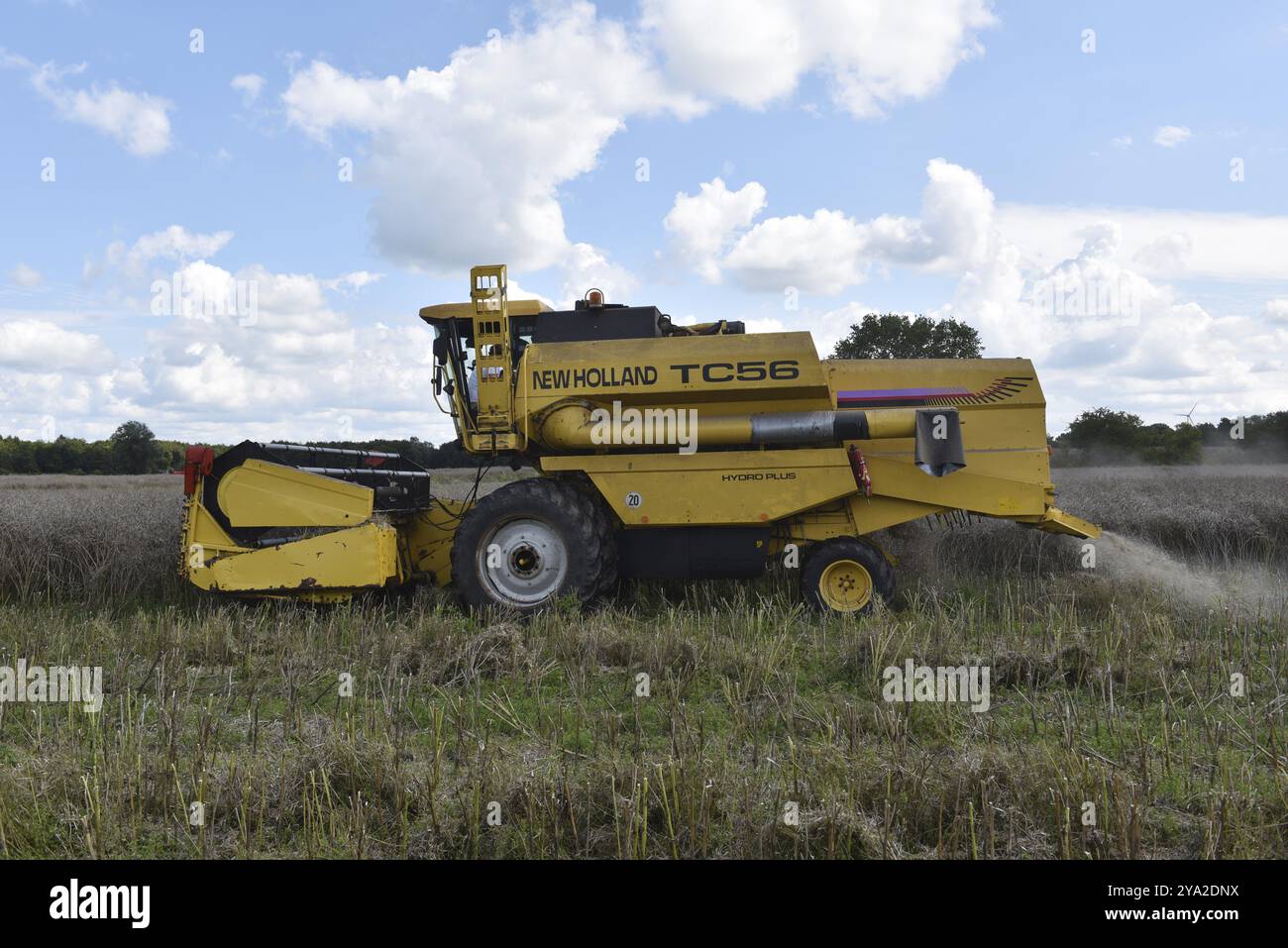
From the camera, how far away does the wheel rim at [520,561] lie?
7309mm

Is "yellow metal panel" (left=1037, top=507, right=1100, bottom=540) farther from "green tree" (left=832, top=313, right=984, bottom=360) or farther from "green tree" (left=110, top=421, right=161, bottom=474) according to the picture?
"green tree" (left=110, top=421, right=161, bottom=474)

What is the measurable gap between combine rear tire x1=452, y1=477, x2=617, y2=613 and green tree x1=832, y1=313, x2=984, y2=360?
15.4 meters

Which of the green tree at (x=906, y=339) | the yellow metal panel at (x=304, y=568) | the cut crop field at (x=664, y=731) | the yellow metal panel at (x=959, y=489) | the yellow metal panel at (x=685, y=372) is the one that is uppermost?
the green tree at (x=906, y=339)

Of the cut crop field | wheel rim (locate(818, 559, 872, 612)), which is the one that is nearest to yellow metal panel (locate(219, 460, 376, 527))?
the cut crop field

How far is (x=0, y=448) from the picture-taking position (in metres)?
37.3

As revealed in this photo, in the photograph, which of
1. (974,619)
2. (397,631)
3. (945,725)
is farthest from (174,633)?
(974,619)

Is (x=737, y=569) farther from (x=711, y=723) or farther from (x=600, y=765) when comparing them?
(x=600, y=765)

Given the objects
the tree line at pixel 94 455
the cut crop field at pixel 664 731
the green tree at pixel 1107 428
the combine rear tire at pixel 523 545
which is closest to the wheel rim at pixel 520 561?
the combine rear tire at pixel 523 545

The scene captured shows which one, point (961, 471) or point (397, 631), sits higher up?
point (961, 471)

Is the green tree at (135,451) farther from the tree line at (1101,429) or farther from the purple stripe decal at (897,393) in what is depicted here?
the purple stripe decal at (897,393)

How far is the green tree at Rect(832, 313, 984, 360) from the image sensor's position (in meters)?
21.9

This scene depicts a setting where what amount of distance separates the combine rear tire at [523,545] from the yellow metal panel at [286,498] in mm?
877

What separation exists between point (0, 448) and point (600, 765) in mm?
42522

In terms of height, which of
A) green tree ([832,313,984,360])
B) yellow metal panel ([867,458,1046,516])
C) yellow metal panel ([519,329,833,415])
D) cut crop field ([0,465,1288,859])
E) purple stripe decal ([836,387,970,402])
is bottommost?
cut crop field ([0,465,1288,859])
